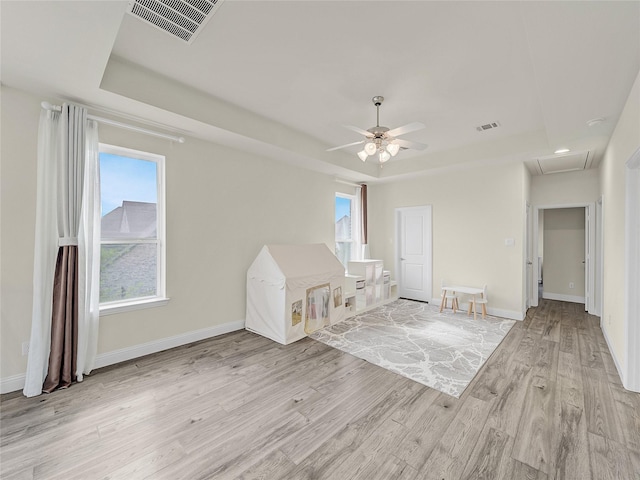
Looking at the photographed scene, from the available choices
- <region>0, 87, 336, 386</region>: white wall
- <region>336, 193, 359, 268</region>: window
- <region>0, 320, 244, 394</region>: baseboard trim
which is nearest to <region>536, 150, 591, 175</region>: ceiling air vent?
<region>336, 193, 359, 268</region>: window

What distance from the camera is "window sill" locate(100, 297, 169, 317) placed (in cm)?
294

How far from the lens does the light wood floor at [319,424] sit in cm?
169

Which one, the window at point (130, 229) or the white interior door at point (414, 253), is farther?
the white interior door at point (414, 253)

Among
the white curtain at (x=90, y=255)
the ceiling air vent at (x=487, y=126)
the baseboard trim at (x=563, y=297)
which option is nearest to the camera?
the white curtain at (x=90, y=255)

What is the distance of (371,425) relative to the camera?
81.2 inches

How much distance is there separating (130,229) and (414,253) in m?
4.93

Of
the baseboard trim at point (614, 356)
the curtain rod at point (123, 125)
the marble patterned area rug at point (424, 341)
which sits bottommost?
the marble patterned area rug at point (424, 341)

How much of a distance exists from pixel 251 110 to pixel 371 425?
3.48 metres

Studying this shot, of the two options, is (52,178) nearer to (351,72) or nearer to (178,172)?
(178,172)

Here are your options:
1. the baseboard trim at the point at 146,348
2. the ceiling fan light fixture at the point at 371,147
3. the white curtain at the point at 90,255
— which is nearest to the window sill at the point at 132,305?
the white curtain at the point at 90,255

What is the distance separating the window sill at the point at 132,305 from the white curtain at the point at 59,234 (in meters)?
0.15

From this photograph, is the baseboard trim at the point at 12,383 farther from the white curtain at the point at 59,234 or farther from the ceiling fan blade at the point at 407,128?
the ceiling fan blade at the point at 407,128

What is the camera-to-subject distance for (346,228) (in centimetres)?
610

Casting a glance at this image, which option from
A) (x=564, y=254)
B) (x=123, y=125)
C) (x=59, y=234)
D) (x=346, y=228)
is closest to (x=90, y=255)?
(x=59, y=234)
